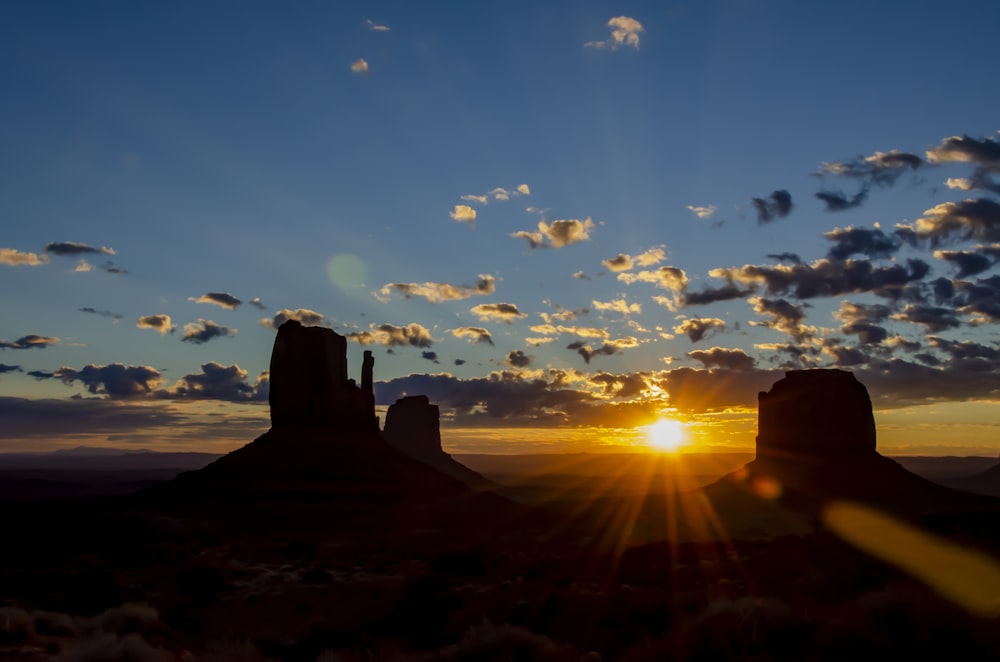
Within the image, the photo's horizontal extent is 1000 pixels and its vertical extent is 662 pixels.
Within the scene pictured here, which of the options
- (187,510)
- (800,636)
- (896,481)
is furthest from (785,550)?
(896,481)

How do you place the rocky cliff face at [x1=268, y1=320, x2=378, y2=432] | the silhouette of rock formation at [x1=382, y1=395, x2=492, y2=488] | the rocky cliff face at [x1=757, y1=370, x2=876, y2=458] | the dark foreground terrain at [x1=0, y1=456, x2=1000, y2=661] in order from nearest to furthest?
the dark foreground terrain at [x1=0, y1=456, x2=1000, y2=661] < the rocky cliff face at [x1=268, y1=320, x2=378, y2=432] < the rocky cliff face at [x1=757, y1=370, x2=876, y2=458] < the silhouette of rock formation at [x1=382, y1=395, x2=492, y2=488]

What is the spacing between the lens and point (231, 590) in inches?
1186

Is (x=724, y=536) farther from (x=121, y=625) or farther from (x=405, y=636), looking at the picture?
(x=121, y=625)

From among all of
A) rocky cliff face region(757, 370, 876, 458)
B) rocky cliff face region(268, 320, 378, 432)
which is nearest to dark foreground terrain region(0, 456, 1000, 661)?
rocky cliff face region(268, 320, 378, 432)

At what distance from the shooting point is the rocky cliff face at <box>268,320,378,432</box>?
2724 inches

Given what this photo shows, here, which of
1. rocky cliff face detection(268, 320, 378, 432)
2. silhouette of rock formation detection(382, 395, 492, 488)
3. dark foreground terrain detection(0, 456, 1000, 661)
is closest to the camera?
dark foreground terrain detection(0, 456, 1000, 661)

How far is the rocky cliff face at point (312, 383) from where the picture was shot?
2724 inches

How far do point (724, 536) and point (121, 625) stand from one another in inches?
2238

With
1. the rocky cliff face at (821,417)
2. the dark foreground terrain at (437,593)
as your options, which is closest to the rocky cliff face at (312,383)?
the dark foreground terrain at (437,593)

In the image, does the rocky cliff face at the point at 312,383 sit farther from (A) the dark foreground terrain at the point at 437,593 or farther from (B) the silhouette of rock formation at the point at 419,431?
(B) the silhouette of rock formation at the point at 419,431

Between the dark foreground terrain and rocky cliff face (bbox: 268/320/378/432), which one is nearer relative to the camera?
the dark foreground terrain

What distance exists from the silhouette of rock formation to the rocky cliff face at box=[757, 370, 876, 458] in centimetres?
5645

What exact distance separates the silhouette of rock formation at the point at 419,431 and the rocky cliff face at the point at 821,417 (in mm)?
56449

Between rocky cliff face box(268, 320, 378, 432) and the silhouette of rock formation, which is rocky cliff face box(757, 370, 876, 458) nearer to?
rocky cliff face box(268, 320, 378, 432)
